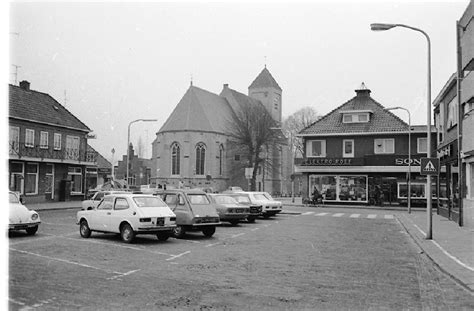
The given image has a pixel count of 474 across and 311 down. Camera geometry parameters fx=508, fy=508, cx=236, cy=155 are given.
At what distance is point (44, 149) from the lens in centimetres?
3941

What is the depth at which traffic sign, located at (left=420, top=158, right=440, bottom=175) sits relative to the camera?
17.6 meters

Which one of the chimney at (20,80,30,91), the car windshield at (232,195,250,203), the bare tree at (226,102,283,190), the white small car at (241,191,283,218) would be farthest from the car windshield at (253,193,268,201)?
the bare tree at (226,102,283,190)

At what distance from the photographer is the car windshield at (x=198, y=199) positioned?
18.0m

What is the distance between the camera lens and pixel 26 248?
1377 centimetres

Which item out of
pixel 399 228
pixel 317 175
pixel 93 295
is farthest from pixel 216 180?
pixel 93 295

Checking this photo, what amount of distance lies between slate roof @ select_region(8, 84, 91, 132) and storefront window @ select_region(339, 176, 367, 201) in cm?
2341

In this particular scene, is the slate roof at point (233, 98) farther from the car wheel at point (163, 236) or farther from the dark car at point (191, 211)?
the car wheel at point (163, 236)

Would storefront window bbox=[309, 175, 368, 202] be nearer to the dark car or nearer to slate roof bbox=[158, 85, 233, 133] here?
slate roof bbox=[158, 85, 233, 133]

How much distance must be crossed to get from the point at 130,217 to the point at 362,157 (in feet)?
109

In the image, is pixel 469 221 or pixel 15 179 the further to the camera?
pixel 15 179

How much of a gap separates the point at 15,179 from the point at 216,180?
1486 inches

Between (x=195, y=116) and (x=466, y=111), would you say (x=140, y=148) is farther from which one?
(x=466, y=111)

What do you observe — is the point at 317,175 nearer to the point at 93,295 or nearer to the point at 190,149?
the point at 190,149

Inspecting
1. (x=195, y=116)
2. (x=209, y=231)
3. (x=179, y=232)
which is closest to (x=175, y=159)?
(x=195, y=116)
